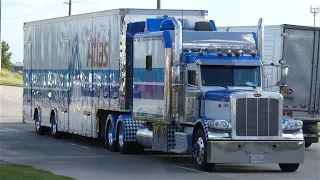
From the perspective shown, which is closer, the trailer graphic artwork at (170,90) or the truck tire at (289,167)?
the trailer graphic artwork at (170,90)

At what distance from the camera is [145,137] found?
86.4ft

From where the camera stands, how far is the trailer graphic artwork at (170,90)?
22.2m

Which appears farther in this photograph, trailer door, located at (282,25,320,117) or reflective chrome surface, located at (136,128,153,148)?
trailer door, located at (282,25,320,117)

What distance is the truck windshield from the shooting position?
23.5 metres

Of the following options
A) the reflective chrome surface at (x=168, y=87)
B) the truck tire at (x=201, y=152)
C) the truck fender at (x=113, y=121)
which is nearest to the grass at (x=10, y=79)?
the truck fender at (x=113, y=121)

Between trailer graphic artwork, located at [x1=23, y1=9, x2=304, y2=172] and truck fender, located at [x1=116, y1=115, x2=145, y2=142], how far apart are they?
3 centimetres

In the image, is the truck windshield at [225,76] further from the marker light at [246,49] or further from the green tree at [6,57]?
the green tree at [6,57]

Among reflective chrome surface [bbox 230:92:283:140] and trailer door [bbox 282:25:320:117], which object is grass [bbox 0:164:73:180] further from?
trailer door [bbox 282:25:320:117]

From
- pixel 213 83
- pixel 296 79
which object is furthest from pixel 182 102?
pixel 296 79

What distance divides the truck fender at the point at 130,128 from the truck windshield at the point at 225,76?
14.2 feet

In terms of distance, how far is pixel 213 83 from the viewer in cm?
2345

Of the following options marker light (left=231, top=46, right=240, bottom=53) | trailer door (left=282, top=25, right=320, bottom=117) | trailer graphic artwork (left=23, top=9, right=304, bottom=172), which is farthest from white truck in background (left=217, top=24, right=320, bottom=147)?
marker light (left=231, top=46, right=240, bottom=53)

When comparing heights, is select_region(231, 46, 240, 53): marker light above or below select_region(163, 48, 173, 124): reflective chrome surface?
above

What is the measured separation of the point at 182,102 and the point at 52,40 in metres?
12.2
